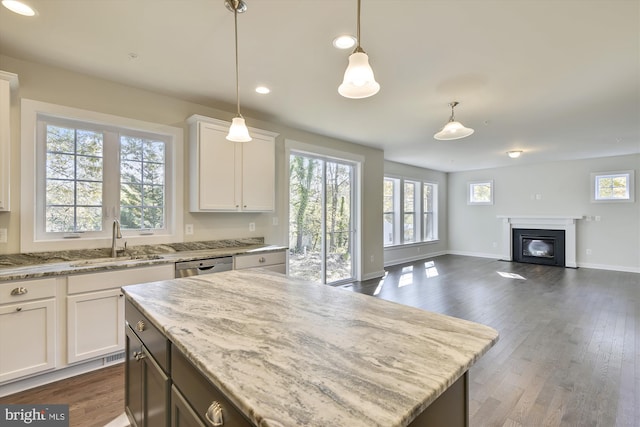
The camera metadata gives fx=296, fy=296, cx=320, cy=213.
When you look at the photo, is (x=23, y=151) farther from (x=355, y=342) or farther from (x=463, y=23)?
(x=463, y=23)

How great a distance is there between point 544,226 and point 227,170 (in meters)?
7.59

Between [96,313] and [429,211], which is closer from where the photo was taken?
[96,313]

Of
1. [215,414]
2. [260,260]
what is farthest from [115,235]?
[215,414]

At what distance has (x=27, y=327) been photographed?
2061 mm

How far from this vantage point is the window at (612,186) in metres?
6.23

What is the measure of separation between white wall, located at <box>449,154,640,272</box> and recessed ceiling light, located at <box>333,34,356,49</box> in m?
7.39

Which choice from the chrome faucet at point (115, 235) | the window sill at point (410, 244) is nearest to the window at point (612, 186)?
the window sill at point (410, 244)

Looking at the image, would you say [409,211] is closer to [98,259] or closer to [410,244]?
[410,244]

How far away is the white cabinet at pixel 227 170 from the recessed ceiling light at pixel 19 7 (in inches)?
53.8

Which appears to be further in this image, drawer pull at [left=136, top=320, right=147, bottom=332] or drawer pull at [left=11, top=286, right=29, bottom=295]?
drawer pull at [left=11, top=286, right=29, bottom=295]

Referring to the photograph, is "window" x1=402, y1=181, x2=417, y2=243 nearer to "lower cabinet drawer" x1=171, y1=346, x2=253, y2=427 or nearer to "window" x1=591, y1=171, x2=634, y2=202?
"window" x1=591, y1=171, x2=634, y2=202

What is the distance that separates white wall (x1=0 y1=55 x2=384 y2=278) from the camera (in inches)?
93.1

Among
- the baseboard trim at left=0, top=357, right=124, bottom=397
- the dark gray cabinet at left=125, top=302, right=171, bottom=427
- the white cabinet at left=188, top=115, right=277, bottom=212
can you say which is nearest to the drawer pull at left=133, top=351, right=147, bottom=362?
the dark gray cabinet at left=125, top=302, right=171, bottom=427

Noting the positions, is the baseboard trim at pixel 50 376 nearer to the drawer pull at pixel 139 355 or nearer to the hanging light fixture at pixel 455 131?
the drawer pull at pixel 139 355
